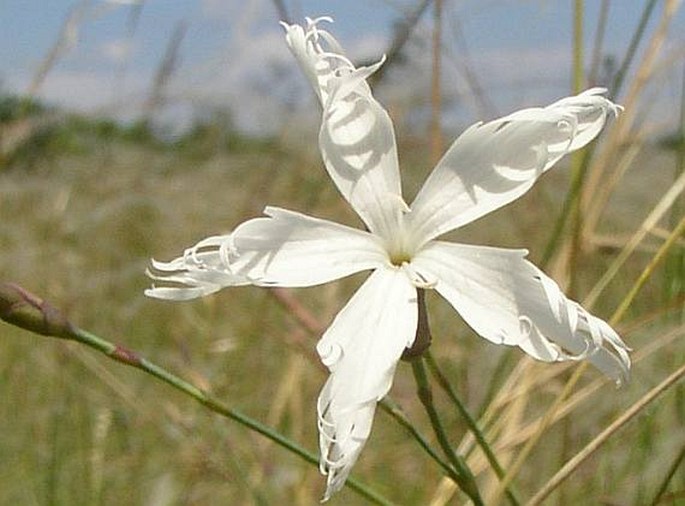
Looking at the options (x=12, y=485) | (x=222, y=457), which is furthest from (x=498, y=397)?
(x=12, y=485)

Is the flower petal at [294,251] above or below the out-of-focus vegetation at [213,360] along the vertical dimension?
above

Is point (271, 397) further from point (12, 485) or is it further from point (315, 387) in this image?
point (12, 485)

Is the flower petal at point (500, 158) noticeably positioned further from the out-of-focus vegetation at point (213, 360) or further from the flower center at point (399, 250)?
the out-of-focus vegetation at point (213, 360)

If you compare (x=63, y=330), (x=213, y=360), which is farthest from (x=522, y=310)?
(x=213, y=360)

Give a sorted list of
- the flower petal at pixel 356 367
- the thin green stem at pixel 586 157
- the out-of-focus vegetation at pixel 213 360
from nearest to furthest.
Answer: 1. the flower petal at pixel 356 367
2. the thin green stem at pixel 586 157
3. the out-of-focus vegetation at pixel 213 360

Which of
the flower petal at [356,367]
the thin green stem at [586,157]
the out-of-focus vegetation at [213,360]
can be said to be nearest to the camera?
the flower petal at [356,367]

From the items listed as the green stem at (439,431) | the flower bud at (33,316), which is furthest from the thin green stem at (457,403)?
the flower bud at (33,316)
